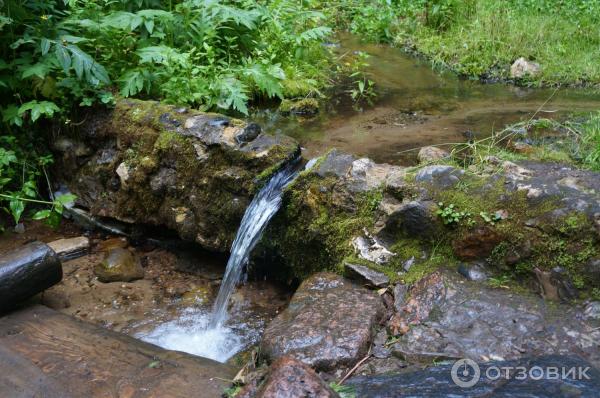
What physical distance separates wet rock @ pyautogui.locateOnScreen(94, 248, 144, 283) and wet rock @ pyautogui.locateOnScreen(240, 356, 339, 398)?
2.50 meters

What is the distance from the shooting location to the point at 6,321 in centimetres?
363

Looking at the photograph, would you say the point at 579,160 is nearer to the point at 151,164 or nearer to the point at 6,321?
the point at 151,164

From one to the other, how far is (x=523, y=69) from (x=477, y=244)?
475 cm

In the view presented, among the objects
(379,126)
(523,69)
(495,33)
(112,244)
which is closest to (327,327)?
(112,244)

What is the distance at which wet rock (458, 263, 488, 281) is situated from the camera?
3.09m

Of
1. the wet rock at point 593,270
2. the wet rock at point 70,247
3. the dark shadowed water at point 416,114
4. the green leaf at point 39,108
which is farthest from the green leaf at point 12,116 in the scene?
the wet rock at point 593,270

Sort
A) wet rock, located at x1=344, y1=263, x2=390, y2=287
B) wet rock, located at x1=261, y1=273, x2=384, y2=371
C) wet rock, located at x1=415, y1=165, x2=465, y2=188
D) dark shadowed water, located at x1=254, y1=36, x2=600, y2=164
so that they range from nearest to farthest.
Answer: wet rock, located at x1=261, y1=273, x2=384, y2=371 → wet rock, located at x1=344, y1=263, x2=390, y2=287 → wet rock, located at x1=415, y1=165, x2=465, y2=188 → dark shadowed water, located at x1=254, y1=36, x2=600, y2=164

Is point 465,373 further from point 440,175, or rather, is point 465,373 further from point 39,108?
point 39,108

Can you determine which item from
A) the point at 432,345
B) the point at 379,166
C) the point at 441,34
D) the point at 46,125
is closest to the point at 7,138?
the point at 46,125

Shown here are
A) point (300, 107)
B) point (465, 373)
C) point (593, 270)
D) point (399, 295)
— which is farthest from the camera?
point (300, 107)

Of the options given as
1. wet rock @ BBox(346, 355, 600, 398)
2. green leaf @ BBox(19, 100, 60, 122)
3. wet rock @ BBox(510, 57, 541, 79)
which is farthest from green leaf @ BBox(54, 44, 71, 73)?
wet rock @ BBox(510, 57, 541, 79)

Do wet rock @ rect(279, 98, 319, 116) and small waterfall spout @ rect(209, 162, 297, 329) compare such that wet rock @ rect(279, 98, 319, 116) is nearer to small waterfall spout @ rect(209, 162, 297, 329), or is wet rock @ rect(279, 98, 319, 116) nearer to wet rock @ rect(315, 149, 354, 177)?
small waterfall spout @ rect(209, 162, 297, 329)

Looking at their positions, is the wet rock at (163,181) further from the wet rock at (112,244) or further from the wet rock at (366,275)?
the wet rock at (366,275)

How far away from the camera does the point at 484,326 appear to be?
2.77 meters
